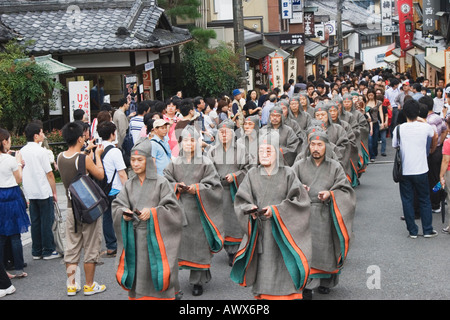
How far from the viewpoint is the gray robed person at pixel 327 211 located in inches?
298

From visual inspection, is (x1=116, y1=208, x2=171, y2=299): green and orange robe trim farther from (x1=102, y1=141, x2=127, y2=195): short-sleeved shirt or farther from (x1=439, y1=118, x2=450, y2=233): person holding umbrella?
(x1=439, y1=118, x2=450, y2=233): person holding umbrella

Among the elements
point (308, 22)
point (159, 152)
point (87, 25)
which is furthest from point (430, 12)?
point (159, 152)

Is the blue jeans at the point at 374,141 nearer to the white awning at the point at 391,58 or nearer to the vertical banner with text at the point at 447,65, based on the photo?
the vertical banner with text at the point at 447,65

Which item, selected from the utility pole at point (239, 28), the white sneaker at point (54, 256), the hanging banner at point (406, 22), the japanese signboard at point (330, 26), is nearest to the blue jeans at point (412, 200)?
the white sneaker at point (54, 256)

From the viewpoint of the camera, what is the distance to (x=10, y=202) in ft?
28.3

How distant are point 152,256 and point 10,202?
2753 millimetres

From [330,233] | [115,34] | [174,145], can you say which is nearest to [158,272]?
[330,233]

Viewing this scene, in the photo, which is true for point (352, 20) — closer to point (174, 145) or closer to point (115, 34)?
point (115, 34)

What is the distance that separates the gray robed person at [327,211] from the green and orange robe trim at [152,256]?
5.78ft

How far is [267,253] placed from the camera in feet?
22.4

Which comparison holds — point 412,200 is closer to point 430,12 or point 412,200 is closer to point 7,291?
point 7,291

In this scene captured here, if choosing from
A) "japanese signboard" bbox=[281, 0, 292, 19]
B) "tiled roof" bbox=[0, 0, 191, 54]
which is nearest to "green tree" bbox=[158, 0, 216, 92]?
"tiled roof" bbox=[0, 0, 191, 54]

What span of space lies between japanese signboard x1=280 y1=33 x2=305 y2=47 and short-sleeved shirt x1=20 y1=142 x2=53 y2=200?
2563cm
